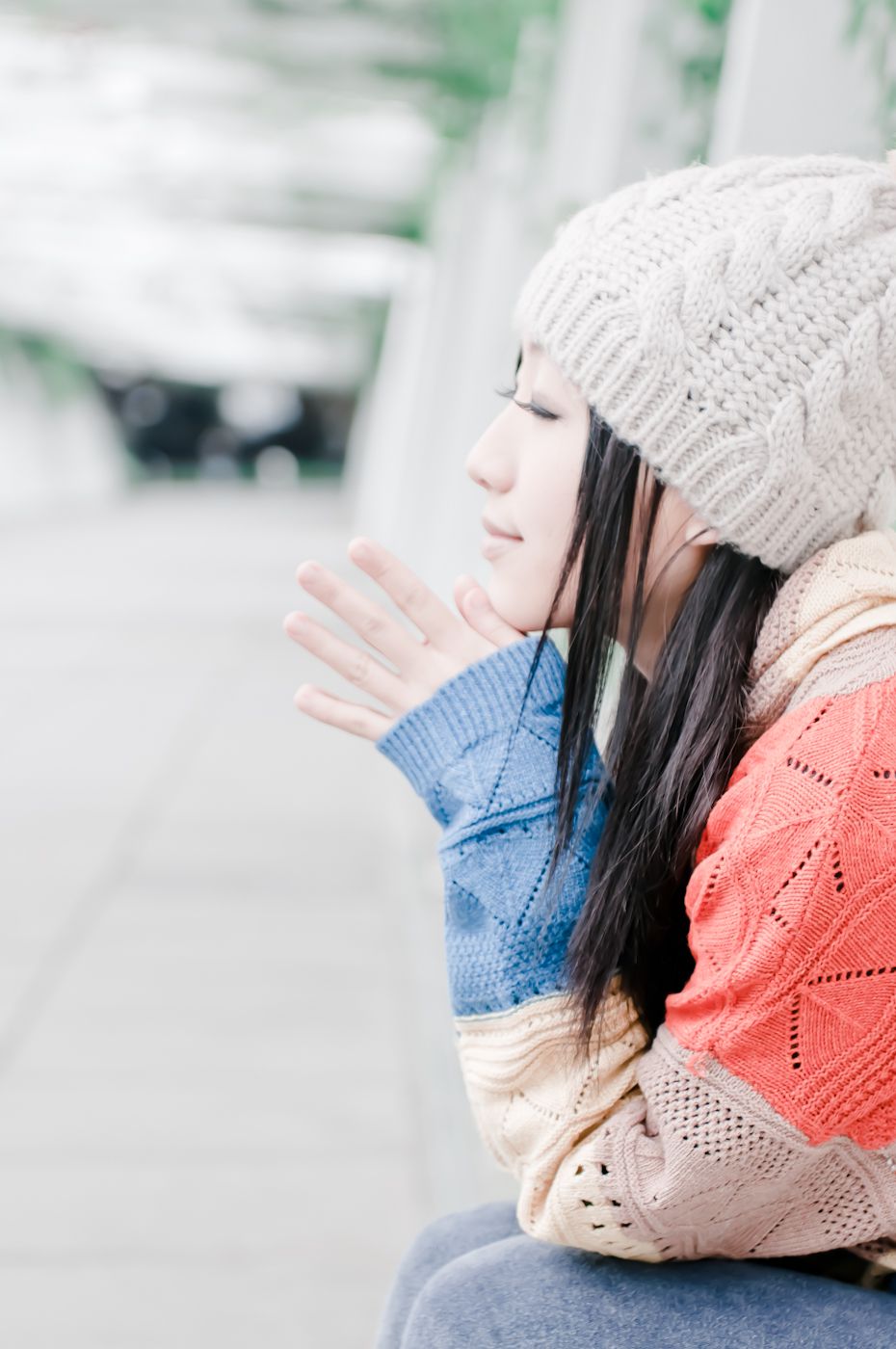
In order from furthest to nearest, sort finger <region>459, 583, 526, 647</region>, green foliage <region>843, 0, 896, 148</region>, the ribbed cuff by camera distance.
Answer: green foliage <region>843, 0, 896, 148</region>, finger <region>459, 583, 526, 647</region>, the ribbed cuff

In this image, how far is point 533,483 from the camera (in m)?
1.40

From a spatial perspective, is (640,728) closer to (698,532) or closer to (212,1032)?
(698,532)

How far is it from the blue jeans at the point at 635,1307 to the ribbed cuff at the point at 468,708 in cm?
46

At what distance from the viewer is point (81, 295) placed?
19.0m

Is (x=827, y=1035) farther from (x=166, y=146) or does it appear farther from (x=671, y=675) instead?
(x=166, y=146)

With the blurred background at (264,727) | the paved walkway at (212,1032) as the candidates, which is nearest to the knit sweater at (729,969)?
the blurred background at (264,727)

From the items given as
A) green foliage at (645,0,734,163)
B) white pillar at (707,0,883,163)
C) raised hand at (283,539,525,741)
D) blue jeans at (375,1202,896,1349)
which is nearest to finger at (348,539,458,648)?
raised hand at (283,539,525,741)

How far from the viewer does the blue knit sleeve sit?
123 centimetres

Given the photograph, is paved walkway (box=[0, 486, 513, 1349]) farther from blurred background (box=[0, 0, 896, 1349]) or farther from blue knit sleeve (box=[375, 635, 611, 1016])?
blue knit sleeve (box=[375, 635, 611, 1016])

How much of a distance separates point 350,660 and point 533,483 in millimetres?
259

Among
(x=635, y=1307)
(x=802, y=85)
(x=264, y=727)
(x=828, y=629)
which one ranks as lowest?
(x=264, y=727)

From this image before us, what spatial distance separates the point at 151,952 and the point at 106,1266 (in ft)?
4.52

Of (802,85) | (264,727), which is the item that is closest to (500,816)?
(802,85)

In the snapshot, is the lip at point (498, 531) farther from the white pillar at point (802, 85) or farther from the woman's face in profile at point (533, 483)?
the white pillar at point (802, 85)
